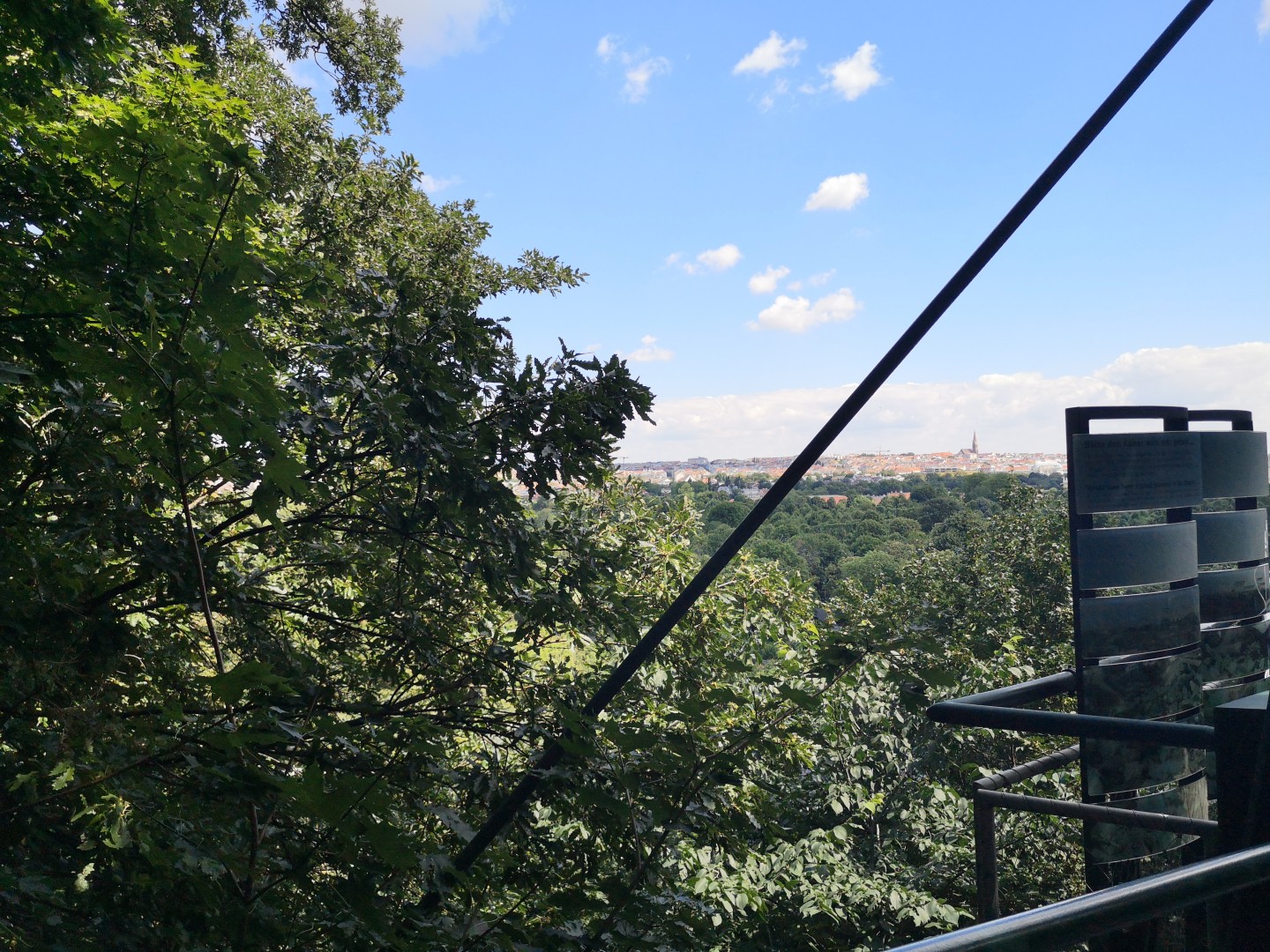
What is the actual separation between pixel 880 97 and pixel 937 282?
448 cm

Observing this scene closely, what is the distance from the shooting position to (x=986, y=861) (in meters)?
1.47

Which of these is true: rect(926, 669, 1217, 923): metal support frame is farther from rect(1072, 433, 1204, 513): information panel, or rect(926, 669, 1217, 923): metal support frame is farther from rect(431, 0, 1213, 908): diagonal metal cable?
rect(431, 0, 1213, 908): diagonal metal cable

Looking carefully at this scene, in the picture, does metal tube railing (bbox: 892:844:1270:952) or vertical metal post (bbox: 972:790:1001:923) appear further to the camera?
vertical metal post (bbox: 972:790:1001:923)

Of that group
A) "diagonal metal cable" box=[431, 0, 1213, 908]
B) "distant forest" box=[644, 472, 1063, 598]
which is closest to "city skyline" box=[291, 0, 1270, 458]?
"diagonal metal cable" box=[431, 0, 1213, 908]

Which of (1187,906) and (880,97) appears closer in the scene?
(1187,906)

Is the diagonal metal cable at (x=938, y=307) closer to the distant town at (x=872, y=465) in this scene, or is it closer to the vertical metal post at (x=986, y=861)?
the vertical metal post at (x=986, y=861)

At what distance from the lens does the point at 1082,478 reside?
5.44 feet

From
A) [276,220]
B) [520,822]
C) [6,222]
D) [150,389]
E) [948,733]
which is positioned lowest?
[948,733]

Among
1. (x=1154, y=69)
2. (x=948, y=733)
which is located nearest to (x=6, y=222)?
(x=1154, y=69)

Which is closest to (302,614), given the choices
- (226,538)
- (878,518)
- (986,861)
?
(226,538)

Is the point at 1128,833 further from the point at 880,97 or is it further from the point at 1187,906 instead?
the point at 880,97

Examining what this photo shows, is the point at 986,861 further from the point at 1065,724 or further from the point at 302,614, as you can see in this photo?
the point at 302,614

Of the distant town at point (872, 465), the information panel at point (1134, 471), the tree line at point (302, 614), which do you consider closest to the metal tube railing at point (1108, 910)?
the tree line at point (302, 614)

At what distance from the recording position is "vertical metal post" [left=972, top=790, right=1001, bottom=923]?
1454 millimetres
